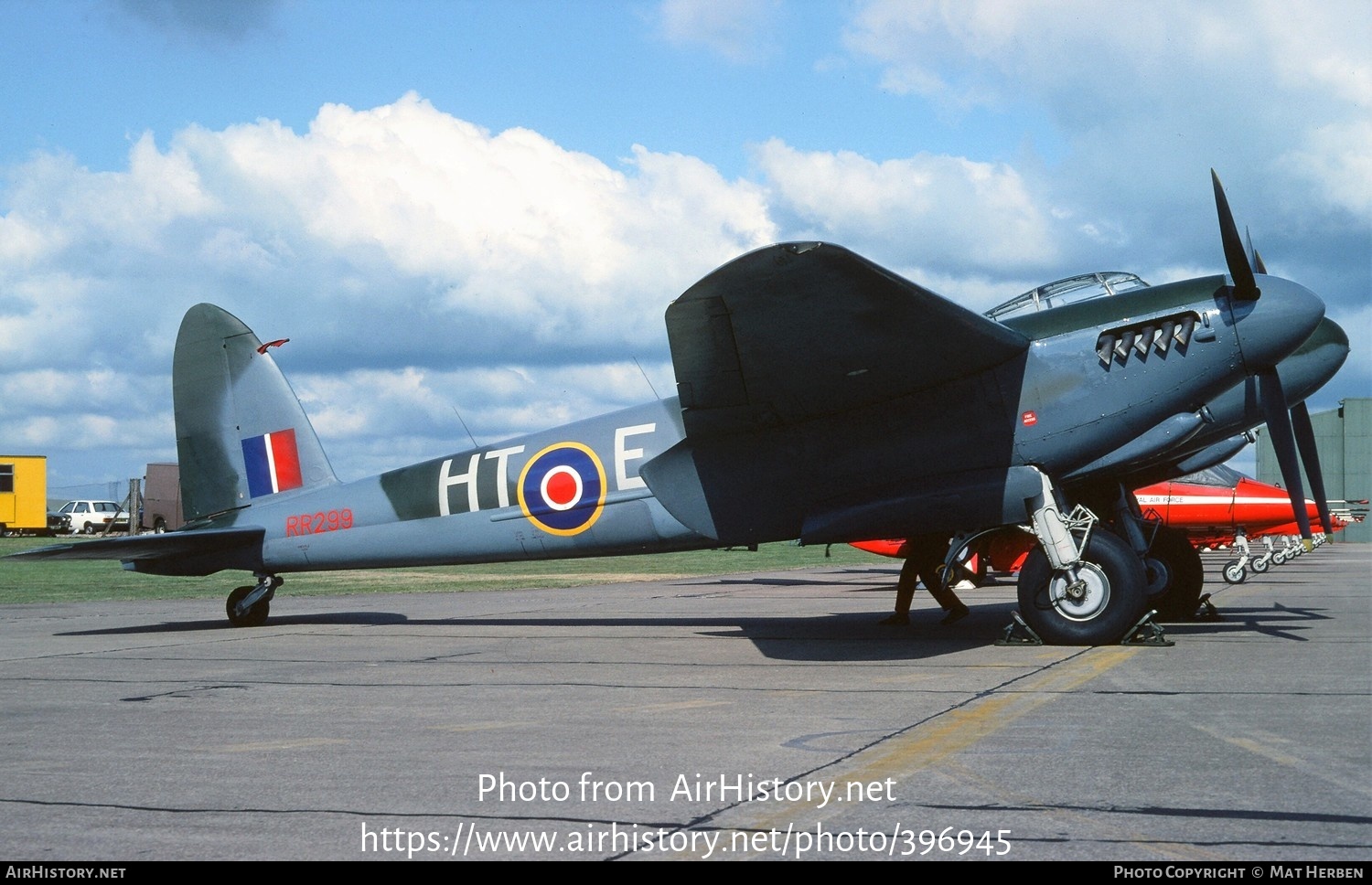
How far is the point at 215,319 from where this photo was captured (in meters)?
14.8

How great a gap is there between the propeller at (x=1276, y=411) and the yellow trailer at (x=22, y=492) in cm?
6129

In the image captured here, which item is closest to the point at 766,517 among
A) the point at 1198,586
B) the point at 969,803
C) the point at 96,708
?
the point at 1198,586

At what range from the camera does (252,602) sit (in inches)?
563

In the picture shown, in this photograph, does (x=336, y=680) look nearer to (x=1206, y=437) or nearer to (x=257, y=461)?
(x=257, y=461)

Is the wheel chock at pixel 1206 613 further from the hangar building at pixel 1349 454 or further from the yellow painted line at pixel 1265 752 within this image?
the hangar building at pixel 1349 454

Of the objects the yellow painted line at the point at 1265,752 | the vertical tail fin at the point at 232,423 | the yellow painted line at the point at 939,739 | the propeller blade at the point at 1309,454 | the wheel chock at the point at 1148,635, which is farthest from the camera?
the vertical tail fin at the point at 232,423

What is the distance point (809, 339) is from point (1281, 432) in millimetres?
4502

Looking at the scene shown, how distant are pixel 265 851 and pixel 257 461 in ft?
36.9

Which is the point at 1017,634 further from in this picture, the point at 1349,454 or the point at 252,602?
the point at 1349,454

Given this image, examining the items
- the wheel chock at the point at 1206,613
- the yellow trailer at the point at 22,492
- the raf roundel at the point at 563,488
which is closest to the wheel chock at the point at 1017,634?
the wheel chock at the point at 1206,613

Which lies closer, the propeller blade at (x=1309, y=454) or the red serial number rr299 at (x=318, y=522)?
the propeller blade at (x=1309, y=454)

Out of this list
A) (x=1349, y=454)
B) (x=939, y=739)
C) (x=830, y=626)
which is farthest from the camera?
(x=1349, y=454)

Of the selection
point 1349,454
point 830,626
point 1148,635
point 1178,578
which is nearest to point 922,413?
point 1148,635

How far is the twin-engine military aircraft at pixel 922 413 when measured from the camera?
9625 mm
